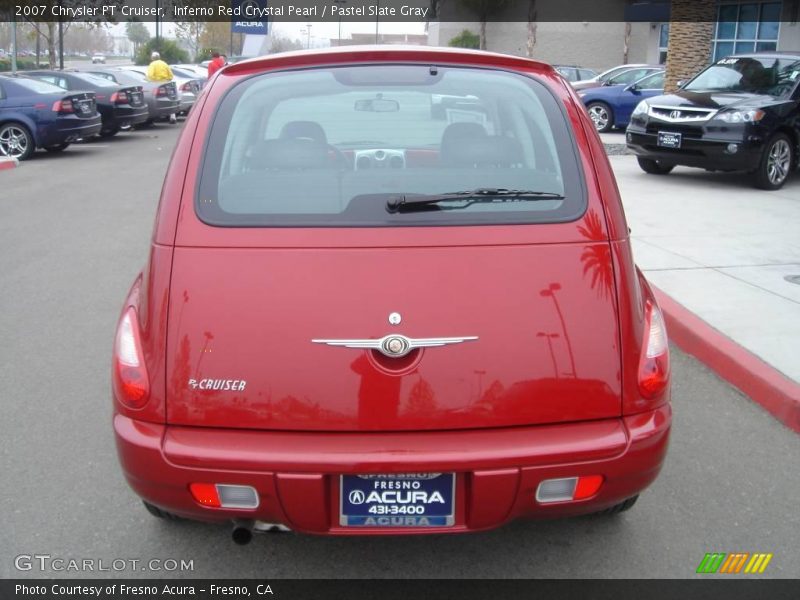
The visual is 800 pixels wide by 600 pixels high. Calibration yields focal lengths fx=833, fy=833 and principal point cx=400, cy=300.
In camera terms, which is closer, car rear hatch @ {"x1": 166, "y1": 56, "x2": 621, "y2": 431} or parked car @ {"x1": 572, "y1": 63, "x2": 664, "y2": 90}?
car rear hatch @ {"x1": 166, "y1": 56, "x2": 621, "y2": 431}

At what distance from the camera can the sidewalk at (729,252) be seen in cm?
538

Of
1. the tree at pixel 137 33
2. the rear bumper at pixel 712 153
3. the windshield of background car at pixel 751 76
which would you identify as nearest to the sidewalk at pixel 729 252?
the rear bumper at pixel 712 153

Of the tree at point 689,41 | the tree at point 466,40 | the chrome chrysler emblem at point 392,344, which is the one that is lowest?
the chrome chrysler emblem at point 392,344

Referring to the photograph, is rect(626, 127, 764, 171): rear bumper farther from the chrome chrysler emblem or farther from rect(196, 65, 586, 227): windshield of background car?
the chrome chrysler emblem

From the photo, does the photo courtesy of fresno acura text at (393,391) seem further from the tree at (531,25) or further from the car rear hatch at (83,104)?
the tree at (531,25)

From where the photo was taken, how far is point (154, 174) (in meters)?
13.5

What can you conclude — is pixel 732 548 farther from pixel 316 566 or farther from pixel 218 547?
pixel 218 547

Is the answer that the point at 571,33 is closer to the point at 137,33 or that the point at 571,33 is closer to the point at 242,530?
the point at 242,530

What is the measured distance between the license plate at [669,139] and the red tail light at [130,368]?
9778 mm

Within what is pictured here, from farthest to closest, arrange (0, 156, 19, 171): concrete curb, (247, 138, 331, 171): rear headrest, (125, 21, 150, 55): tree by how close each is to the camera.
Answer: (125, 21, 150, 55): tree < (0, 156, 19, 171): concrete curb < (247, 138, 331, 171): rear headrest

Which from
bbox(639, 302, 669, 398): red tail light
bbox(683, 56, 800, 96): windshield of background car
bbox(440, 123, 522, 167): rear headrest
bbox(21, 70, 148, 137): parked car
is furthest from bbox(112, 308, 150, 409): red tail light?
bbox(21, 70, 148, 137): parked car

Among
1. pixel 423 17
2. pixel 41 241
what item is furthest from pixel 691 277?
pixel 423 17

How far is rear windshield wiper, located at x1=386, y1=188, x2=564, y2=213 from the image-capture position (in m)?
2.74

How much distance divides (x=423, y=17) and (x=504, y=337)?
5019 cm
